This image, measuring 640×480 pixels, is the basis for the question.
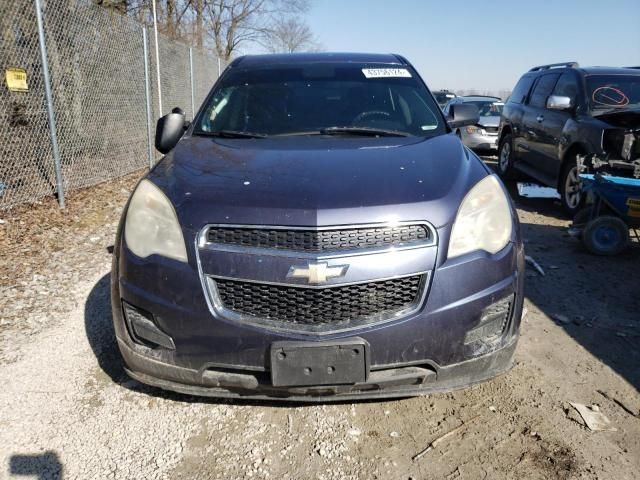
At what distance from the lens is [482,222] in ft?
7.50

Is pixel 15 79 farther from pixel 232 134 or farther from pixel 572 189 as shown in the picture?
pixel 572 189

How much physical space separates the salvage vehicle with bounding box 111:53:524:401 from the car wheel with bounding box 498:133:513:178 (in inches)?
272

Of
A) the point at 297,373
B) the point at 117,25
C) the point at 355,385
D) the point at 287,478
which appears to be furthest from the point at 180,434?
the point at 117,25

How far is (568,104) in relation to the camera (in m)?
6.44

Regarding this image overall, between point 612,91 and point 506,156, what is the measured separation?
2750 mm

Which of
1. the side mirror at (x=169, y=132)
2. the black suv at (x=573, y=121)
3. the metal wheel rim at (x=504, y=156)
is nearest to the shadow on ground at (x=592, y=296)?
the black suv at (x=573, y=121)

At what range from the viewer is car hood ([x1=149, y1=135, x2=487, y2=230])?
2.12 meters

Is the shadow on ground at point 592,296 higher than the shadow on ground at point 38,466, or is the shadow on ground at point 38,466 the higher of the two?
the shadow on ground at point 592,296

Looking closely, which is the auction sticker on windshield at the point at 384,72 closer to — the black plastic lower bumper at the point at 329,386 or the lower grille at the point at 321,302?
the lower grille at the point at 321,302

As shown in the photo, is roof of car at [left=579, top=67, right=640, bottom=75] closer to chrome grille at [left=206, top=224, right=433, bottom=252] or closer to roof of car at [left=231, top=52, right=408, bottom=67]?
roof of car at [left=231, top=52, right=408, bottom=67]

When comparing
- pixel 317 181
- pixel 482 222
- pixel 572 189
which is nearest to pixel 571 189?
pixel 572 189

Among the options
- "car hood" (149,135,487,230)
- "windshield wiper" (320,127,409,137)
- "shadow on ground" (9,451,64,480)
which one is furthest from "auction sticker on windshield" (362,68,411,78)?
"shadow on ground" (9,451,64,480)

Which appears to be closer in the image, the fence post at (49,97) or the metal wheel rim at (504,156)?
the fence post at (49,97)

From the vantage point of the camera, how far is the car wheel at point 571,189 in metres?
6.22
